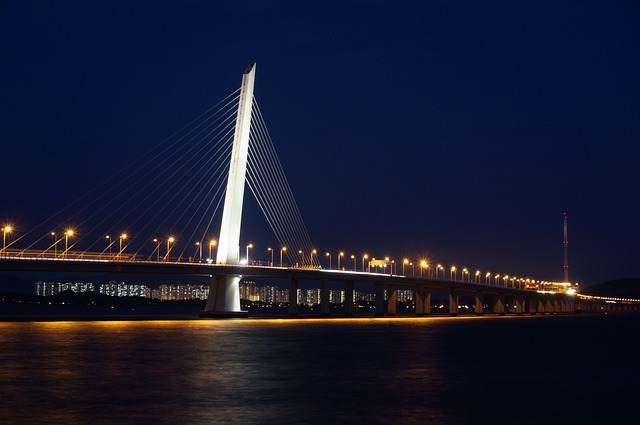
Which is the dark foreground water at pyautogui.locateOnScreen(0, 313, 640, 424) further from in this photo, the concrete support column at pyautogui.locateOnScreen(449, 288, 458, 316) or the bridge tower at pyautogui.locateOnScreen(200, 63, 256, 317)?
the concrete support column at pyautogui.locateOnScreen(449, 288, 458, 316)

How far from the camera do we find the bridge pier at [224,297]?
73.2 meters

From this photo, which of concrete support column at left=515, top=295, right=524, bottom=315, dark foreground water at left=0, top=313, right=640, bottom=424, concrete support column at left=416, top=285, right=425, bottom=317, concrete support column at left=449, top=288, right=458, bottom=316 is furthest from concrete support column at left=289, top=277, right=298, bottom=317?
concrete support column at left=515, top=295, right=524, bottom=315

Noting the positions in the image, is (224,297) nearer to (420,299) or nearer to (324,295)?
(324,295)

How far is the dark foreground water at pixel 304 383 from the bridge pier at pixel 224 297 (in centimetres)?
2539

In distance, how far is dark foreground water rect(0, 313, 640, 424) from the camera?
67.3 ft

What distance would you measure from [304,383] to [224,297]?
4717cm

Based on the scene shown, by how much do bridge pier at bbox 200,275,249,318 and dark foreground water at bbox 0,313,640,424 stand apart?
25389 mm

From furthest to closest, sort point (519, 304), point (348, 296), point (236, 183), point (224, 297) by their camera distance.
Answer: point (519, 304), point (348, 296), point (224, 297), point (236, 183)

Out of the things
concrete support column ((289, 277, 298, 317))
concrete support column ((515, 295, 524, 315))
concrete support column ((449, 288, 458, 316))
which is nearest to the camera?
concrete support column ((289, 277, 298, 317))

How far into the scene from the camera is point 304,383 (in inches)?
1083

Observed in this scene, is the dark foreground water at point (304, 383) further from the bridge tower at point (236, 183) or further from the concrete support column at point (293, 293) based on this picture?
the concrete support column at point (293, 293)

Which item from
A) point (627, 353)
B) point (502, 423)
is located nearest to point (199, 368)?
point (502, 423)

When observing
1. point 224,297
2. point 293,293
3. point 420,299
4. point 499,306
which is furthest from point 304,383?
point 499,306

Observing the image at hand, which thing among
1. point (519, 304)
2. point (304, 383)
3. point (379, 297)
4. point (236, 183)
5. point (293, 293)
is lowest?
point (304, 383)
